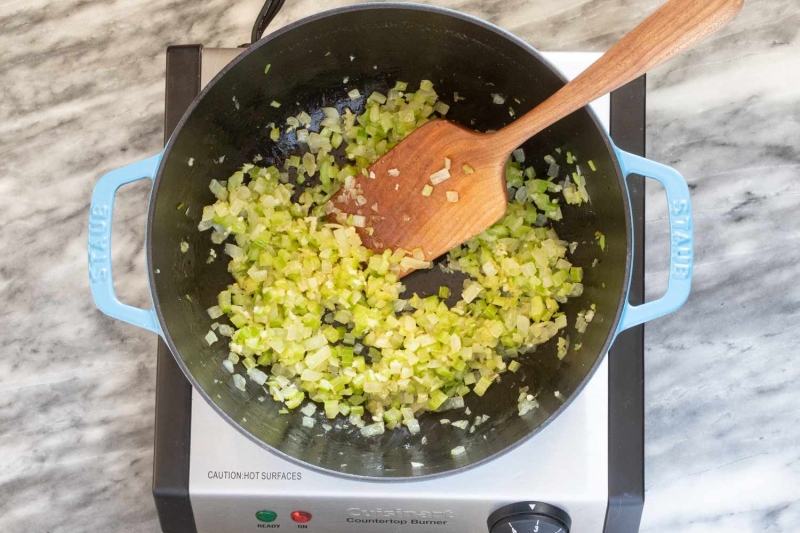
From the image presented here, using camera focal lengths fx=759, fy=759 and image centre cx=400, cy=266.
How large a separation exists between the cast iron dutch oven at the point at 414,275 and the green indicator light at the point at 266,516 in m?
0.12

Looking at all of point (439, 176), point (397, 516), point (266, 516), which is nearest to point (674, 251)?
point (439, 176)

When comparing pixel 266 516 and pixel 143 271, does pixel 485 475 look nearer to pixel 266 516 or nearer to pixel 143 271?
pixel 266 516

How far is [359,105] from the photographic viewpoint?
4.07 ft

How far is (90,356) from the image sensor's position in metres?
1.36

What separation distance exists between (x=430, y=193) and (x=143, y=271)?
1.83 feet

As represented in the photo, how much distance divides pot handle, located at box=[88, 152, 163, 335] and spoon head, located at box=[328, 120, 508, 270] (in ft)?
1.10

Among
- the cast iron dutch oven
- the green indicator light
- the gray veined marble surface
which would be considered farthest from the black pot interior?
the gray veined marble surface

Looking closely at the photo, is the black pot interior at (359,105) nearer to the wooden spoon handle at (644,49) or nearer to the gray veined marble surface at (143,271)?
the wooden spoon handle at (644,49)

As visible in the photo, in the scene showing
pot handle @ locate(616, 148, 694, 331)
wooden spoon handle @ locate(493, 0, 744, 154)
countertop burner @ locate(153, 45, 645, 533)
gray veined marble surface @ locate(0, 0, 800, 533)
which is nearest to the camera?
wooden spoon handle @ locate(493, 0, 744, 154)

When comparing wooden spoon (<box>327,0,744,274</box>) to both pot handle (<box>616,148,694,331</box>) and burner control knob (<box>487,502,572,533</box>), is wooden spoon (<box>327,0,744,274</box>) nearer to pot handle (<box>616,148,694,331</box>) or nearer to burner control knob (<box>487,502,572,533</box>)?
pot handle (<box>616,148,694,331</box>)

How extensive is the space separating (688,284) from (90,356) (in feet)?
3.32

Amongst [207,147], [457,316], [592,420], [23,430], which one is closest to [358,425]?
[457,316]

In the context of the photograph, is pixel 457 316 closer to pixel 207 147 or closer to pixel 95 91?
pixel 207 147

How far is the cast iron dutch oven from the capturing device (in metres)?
0.96
